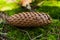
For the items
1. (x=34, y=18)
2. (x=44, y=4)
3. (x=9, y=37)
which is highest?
(x=44, y=4)

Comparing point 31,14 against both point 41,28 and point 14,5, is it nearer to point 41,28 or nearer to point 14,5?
point 41,28

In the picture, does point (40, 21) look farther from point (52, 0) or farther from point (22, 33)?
point (52, 0)

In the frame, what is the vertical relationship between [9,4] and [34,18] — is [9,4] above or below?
above

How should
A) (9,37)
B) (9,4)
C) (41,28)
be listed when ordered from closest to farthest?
(9,37) → (41,28) → (9,4)

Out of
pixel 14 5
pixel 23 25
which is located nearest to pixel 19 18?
pixel 23 25

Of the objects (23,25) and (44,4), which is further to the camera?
(44,4)

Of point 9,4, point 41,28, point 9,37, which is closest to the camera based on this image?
point 9,37
